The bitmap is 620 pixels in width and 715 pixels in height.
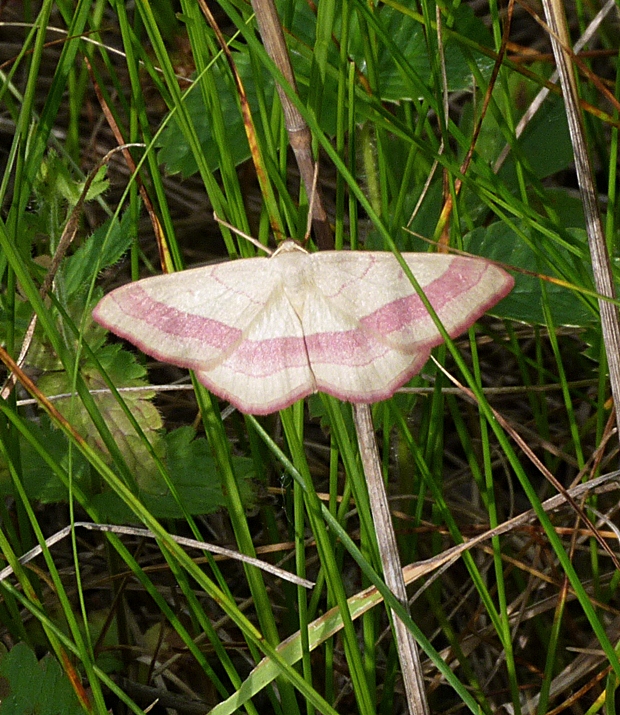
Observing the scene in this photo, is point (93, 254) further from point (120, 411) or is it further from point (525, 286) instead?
point (525, 286)

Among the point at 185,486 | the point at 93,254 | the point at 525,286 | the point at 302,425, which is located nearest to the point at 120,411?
the point at 185,486

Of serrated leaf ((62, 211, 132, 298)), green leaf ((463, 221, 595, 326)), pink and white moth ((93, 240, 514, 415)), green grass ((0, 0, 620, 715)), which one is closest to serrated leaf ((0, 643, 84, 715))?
green grass ((0, 0, 620, 715))

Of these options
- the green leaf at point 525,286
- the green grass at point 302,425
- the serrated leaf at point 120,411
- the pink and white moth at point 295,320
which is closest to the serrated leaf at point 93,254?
the green grass at point 302,425

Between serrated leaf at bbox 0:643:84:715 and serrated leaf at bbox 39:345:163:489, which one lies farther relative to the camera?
serrated leaf at bbox 39:345:163:489

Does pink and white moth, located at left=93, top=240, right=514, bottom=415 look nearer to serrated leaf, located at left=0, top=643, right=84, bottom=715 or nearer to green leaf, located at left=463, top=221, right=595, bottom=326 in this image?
green leaf, located at left=463, top=221, right=595, bottom=326

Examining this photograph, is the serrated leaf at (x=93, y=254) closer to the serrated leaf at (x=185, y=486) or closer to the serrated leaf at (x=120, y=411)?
the serrated leaf at (x=120, y=411)

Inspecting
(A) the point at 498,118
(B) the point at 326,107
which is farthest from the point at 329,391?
(B) the point at 326,107

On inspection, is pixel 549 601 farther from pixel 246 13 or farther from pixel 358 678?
pixel 246 13
